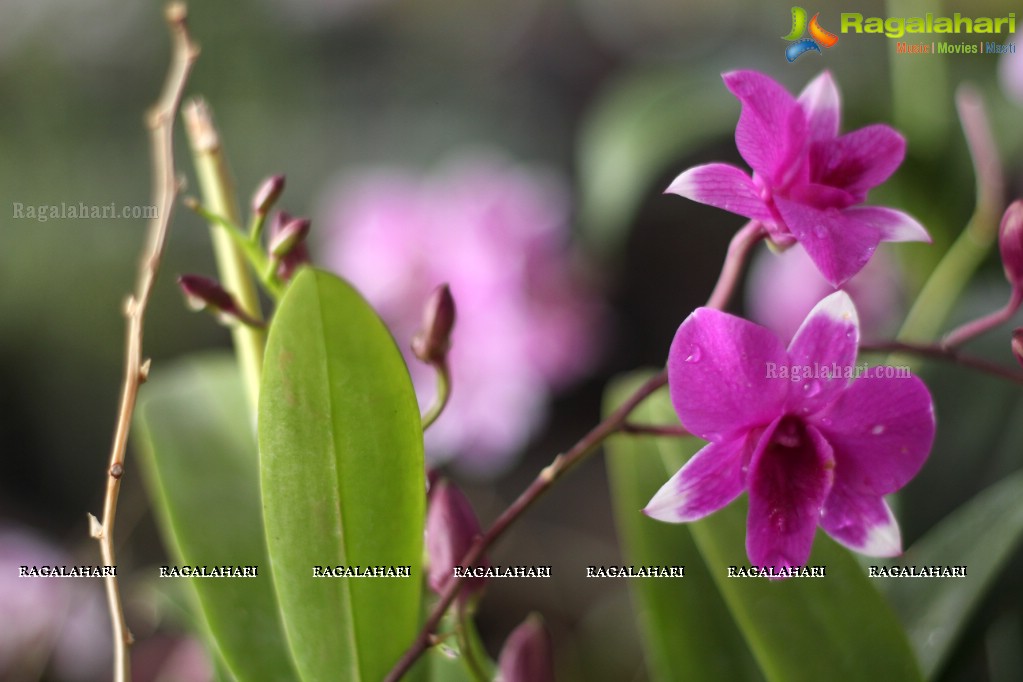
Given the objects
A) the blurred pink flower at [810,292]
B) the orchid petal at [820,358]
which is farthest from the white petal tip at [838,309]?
the blurred pink flower at [810,292]

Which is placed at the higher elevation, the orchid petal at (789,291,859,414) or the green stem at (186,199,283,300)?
the green stem at (186,199,283,300)

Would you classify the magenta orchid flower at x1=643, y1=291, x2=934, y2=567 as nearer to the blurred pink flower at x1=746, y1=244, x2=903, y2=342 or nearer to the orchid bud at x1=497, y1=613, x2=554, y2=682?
the orchid bud at x1=497, y1=613, x2=554, y2=682

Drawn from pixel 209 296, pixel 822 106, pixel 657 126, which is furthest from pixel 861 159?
pixel 657 126

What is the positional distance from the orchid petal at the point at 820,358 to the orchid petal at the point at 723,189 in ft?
0.12

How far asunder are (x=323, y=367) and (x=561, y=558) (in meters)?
0.72

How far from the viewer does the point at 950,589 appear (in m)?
0.39

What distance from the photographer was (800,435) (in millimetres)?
274

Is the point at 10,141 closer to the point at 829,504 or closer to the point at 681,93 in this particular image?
the point at 681,93

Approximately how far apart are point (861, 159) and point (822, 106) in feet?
0.07

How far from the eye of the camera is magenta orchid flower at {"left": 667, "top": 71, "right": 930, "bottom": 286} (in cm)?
26

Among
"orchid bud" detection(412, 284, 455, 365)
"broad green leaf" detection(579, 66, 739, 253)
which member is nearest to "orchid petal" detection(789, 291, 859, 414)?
"orchid bud" detection(412, 284, 455, 365)

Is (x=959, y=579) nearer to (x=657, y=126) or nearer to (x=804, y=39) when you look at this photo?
(x=804, y=39)

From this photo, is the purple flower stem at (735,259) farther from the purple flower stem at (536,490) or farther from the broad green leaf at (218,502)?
the broad green leaf at (218,502)

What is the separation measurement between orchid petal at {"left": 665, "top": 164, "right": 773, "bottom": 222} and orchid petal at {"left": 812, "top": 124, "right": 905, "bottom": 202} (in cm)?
3
